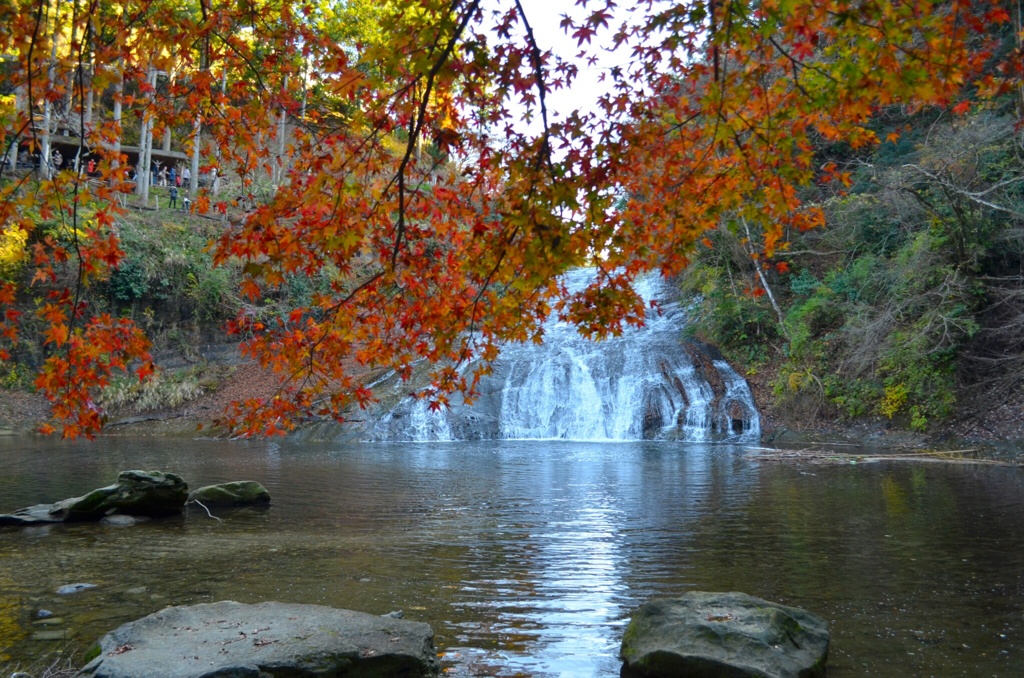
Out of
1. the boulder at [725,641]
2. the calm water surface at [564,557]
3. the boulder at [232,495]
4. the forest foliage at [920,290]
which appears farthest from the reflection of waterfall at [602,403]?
the boulder at [725,641]

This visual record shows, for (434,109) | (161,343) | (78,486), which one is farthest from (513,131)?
(161,343)

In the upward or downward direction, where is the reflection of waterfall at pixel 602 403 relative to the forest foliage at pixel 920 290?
downward

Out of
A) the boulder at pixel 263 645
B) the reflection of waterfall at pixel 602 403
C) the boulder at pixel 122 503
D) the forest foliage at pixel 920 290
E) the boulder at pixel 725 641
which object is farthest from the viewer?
the reflection of waterfall at pixel 602 403

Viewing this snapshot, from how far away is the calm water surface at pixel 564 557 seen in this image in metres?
5.67

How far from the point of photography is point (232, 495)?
11297mm

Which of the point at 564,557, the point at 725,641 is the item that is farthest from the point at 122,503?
the point at 725,641

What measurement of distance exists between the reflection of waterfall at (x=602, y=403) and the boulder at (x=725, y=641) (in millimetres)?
16449

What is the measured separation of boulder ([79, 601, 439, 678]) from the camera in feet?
14.8

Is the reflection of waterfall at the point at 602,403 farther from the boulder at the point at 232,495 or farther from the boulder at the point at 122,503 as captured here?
the boulder at the point at 122,503

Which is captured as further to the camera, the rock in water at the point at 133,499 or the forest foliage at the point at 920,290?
the forest foliage at the point at 920,290

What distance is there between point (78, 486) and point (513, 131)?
33.8 feet

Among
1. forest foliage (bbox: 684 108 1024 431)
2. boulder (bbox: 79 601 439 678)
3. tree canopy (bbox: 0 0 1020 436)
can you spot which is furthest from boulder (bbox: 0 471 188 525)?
forest foliage (bbox: 684 108 1024 431)

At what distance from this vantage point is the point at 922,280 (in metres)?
19.0

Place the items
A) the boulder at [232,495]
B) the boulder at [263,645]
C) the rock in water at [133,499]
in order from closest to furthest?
1. the boulder at [263,645]
2. the rock in water at [133,499]
3. the boulder at [232,495]
